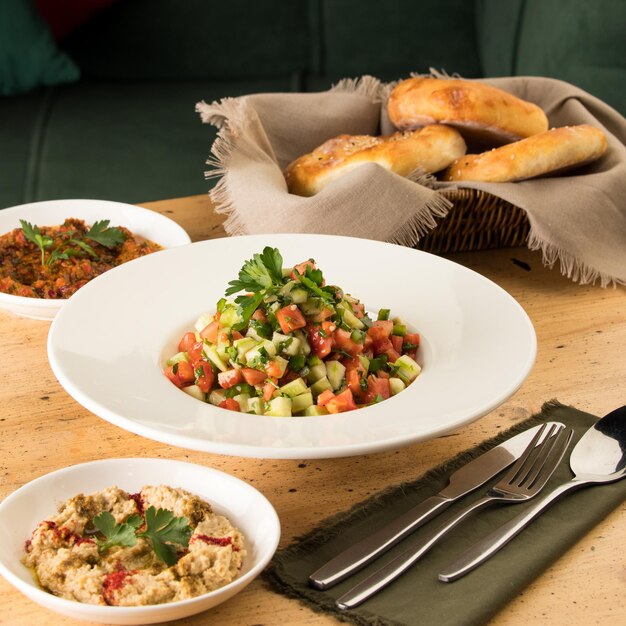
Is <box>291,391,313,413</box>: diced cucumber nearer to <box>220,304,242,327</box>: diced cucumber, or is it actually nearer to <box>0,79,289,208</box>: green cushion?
<box>220,304,242,327</box>: diced cucumber

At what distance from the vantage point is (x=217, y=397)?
1.14 meters

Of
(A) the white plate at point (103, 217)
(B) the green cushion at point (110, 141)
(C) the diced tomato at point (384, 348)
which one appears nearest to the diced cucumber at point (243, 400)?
(C) the diced tomato at point (384, 348)

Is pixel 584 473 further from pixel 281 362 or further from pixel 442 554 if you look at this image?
pixel 281 362

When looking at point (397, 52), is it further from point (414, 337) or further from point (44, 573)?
point (44, 573)

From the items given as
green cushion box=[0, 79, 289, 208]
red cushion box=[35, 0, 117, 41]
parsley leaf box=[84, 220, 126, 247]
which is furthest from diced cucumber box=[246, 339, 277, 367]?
red cushion box=[35, 0, 117, 41]

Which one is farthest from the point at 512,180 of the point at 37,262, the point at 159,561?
the point at 159,561

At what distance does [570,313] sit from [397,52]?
2.27 m

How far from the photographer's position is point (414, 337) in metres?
1.27

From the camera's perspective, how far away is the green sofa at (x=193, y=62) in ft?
9.44

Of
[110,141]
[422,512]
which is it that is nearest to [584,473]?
[422,512]

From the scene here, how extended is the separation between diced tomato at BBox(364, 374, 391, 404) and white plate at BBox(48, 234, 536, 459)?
0.05 m

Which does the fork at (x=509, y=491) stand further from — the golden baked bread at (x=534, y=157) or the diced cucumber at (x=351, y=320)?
the golden baked bread at (x=534, y=157)

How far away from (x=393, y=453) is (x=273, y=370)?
19cm

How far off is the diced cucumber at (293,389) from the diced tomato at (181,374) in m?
0.13
